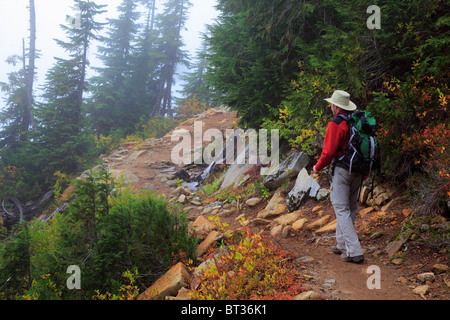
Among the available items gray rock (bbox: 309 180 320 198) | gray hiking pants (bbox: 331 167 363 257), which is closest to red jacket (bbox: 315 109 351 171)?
gray hiking pants (bbox: 331 167 363 257)

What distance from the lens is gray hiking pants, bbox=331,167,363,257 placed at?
4355 millimetres

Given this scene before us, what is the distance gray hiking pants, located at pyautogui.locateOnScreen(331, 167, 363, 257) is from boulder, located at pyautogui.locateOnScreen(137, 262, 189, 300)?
8.66 ft

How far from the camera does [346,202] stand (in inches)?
177

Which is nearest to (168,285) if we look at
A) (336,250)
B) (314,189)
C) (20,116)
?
(336,250)

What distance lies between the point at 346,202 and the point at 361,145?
3.13 feet

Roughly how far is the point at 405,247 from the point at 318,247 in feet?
4.65

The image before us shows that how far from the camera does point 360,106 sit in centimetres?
667

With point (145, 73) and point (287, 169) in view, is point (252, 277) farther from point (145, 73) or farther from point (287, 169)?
point (145, 73)

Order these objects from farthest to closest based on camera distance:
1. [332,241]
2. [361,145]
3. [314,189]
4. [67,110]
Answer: [67,110]
[314,189]
[332,241]
[361,145]

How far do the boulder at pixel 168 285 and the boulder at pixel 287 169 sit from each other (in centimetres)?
448
